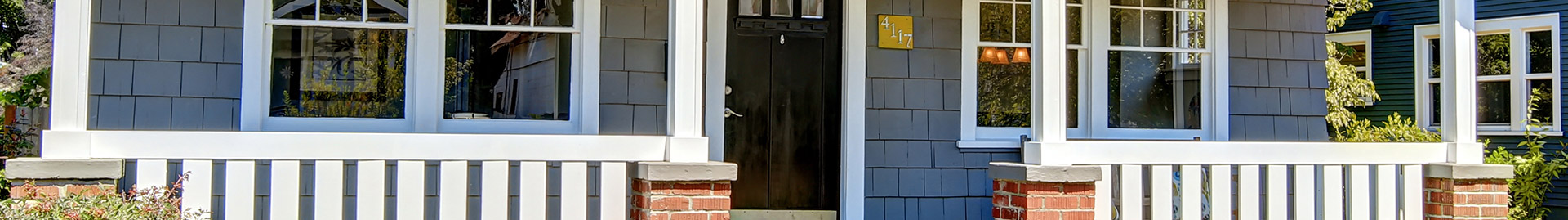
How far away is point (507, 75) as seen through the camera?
5441mm

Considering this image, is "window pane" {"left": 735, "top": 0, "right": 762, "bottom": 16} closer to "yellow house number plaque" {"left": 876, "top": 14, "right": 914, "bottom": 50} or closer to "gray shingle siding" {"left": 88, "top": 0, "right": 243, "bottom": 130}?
"yellow house number plaque" {"left": 876, "top": 14, "right": 914, "bottom": 50}

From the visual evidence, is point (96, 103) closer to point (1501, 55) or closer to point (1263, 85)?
point (1263, 85)

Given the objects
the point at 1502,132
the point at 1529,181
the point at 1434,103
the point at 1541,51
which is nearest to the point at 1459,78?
the point at 1529,181

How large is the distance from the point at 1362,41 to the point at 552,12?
8.11 metres

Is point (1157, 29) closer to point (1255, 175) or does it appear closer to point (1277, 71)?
point (1277, 71)

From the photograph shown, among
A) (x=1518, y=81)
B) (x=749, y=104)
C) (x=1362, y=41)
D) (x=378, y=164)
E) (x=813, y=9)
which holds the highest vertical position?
(x=1362, y=41)

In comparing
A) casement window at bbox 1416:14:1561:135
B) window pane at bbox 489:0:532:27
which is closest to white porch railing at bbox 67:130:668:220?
window pane at bbox 489:0:532:27

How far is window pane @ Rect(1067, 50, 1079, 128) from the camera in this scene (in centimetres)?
621

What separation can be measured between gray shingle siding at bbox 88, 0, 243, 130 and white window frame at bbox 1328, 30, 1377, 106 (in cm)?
896

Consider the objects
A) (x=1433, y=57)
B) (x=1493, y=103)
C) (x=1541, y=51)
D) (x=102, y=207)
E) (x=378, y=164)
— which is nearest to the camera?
(x=102, y=207)

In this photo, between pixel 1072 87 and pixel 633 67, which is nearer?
pixel 633 67

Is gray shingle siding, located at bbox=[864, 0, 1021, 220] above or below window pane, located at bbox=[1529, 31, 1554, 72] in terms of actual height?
below

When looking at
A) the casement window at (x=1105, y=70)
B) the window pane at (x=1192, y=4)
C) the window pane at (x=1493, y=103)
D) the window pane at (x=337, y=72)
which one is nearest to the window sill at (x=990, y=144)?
the casement window at (x=1105, y=70)

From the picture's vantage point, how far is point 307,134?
4.18 metres
